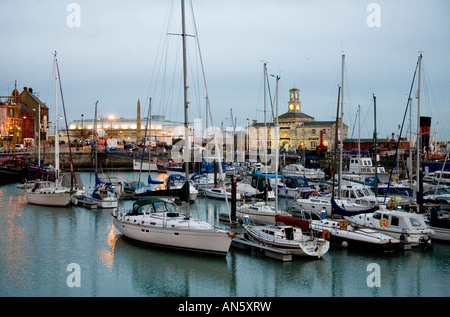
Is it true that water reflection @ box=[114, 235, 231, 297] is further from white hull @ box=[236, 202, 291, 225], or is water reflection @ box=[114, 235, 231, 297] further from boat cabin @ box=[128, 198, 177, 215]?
white hull @ box=[236, 202, 291, 225]

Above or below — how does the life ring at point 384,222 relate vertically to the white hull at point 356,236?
above

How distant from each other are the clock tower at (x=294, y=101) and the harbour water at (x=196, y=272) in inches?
4591

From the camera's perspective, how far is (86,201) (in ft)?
114

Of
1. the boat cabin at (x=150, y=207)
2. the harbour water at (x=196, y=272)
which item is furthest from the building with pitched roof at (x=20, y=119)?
the harbour water at (x=196, y=272)

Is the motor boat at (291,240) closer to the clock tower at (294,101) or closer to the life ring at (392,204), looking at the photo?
the life ring at (392,204)

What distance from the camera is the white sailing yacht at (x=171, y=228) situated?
2002cm

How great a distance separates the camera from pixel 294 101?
138 meters

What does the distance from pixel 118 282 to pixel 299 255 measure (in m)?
8.07

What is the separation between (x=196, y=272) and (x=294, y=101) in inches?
4852

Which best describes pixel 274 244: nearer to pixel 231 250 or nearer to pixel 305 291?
pixel 231 250

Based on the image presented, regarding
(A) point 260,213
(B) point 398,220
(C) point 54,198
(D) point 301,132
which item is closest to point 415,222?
(B) point 398,220
